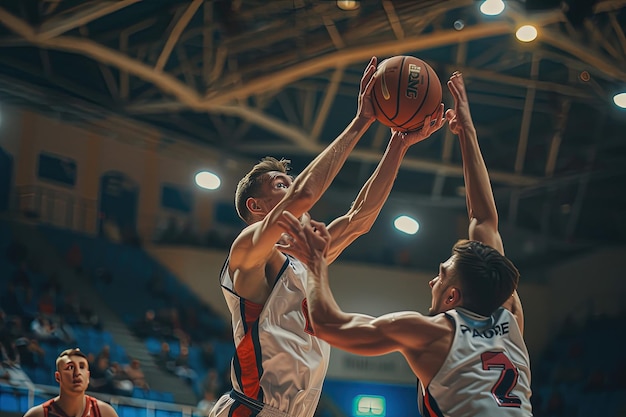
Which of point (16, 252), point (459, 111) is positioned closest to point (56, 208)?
point (16, 252)

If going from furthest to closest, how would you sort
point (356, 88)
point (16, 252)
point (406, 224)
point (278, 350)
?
point (406, 224)
point (356, 88)
point (16, 252)
point (278, 350)

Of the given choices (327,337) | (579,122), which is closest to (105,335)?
(579,122)

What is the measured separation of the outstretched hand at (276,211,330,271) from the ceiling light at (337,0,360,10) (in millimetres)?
10472

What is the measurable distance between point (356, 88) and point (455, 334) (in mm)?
13793

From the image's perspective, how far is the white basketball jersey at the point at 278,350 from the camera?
12.0 ft

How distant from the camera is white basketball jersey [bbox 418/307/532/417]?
288cm

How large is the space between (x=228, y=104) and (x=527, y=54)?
221 inches

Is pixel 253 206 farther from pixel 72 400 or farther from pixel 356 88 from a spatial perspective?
pixel 356 88

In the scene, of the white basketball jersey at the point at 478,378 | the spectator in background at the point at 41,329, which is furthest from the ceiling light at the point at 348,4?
the white basketball jersey at the point at 478,378

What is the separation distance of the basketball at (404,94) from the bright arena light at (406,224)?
43.3 ft

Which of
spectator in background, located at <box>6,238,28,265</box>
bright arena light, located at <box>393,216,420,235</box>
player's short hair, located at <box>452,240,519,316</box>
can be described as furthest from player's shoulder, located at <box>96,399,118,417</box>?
bright arena light, located at <box>393,216,420,235</box>

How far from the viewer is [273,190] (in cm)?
398

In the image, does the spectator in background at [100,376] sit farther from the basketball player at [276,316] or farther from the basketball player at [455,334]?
the basketball player at [455,334]

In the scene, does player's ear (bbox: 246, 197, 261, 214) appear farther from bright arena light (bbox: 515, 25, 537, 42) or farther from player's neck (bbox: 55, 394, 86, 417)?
bright arena light (bbox: 515, 25, 537, 42)
